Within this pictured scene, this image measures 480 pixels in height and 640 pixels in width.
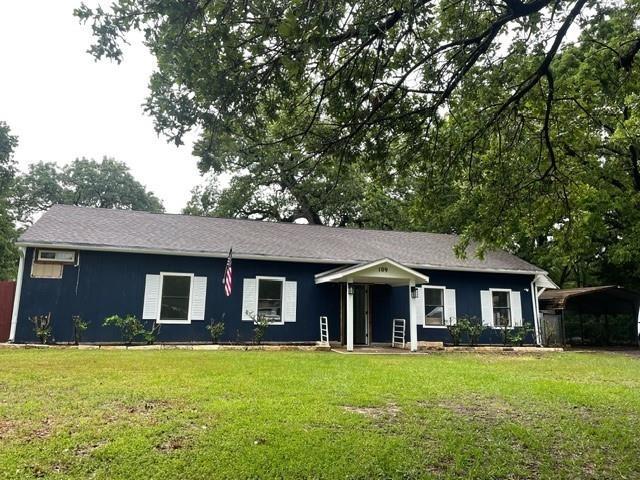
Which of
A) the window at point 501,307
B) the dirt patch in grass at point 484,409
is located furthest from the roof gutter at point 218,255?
the dirt patch in grass at point 484,409

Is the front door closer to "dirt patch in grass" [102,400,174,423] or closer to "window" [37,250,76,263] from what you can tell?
"window" [37,250,76,263]

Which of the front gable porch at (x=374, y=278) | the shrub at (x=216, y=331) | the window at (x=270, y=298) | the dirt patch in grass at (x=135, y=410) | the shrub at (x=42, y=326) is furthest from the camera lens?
the window at (x=270, y=298)

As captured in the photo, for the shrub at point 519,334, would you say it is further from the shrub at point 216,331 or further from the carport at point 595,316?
the shrub at point 216,331

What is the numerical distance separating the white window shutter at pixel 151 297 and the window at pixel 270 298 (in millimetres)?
2879

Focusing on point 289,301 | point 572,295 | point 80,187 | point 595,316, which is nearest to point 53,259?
point 289,301

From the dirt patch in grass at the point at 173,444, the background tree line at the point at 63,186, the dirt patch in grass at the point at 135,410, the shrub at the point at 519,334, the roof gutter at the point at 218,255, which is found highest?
the background tree line at the point at 63,186

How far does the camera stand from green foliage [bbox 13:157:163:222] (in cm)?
3859

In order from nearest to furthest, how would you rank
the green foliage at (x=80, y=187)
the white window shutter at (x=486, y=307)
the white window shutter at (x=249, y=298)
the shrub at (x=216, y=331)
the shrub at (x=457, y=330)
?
the shrub at (x=216, y=331) < the white window shutter at (x=249, y=298) < the shrub at (x=457, y=330) < the white window shutter at (x=486, y=307) < the green foliage at (x=80, y=187)

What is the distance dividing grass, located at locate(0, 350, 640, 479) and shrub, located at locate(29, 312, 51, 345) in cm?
359

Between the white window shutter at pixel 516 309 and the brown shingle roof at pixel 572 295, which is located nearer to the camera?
the white window shutter at pixel 516 309

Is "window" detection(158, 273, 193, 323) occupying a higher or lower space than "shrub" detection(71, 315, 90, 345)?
higher

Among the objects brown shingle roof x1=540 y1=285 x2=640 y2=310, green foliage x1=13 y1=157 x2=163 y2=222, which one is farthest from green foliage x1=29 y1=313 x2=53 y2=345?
green foliage x1=13 y1=157 x2=163 y2=222

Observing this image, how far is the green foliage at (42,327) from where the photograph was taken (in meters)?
11.5

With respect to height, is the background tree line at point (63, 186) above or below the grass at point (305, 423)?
above
